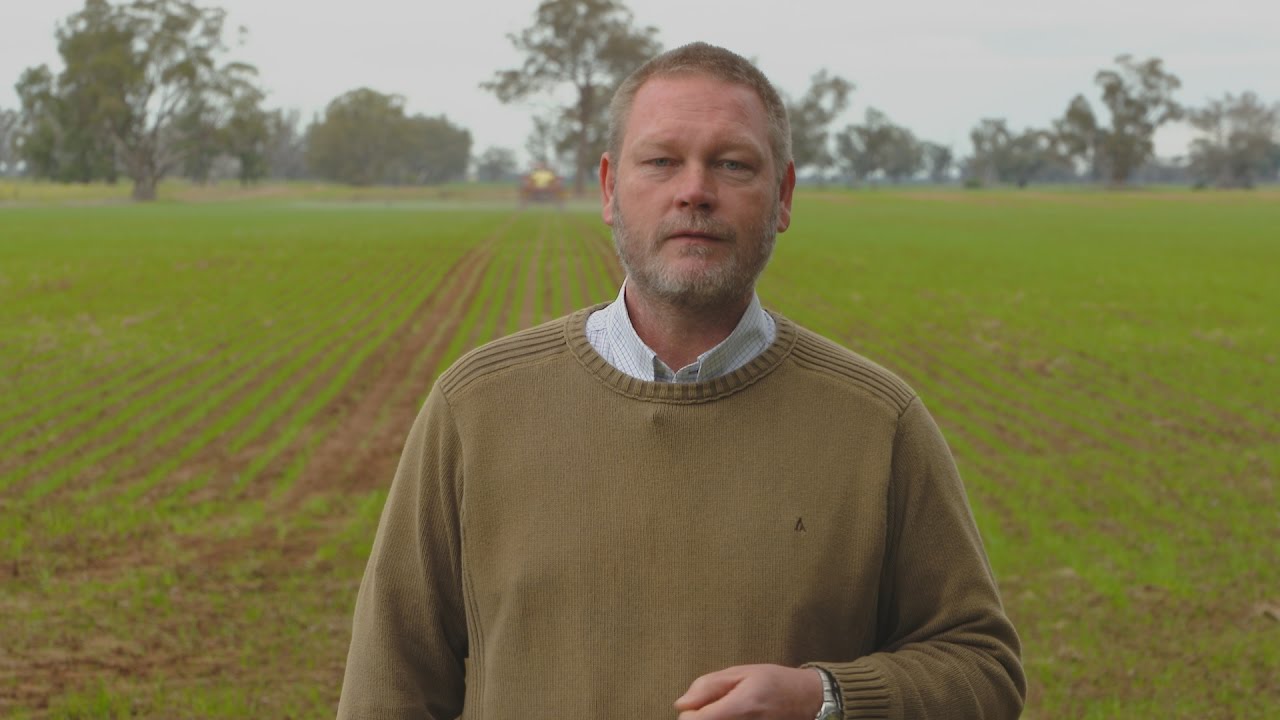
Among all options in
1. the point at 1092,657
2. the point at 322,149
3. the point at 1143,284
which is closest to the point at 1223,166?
the point at 322,149

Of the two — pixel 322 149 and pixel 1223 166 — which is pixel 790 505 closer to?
pixel 322 149

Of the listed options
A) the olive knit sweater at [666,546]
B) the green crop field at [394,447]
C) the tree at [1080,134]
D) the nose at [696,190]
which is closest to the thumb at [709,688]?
the olive knit sweater at [666,546]

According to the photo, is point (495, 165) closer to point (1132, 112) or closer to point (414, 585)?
point (1132, 112)

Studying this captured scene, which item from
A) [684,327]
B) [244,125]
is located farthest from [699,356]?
[244,125]

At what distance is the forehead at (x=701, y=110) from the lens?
2.12 m

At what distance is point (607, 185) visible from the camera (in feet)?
7.62

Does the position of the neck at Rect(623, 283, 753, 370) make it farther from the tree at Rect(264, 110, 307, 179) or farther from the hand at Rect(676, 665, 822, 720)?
the tree at Rect(264, 110, 307, 179)

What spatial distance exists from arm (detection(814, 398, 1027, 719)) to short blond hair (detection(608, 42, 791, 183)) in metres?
0.45

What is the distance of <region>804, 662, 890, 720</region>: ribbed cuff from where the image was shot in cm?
199

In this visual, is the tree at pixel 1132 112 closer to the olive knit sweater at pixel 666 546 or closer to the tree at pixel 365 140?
the tree at pixel 365 140

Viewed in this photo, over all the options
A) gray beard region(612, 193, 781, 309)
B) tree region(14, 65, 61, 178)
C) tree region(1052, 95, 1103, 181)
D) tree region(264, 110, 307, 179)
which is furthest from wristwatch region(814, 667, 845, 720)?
tree region(264, 110, 307, 179)

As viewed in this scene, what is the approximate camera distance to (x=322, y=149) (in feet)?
387

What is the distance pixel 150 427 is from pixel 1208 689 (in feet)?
29.8

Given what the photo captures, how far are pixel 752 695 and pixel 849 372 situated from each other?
1.70ft
